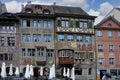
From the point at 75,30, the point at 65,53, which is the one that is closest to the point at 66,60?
the point at 65,53

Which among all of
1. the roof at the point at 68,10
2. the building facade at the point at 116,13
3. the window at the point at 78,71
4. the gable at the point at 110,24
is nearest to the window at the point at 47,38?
the roof at the point at 68,10

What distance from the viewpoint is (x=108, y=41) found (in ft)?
182

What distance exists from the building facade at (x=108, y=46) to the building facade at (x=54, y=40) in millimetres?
1204

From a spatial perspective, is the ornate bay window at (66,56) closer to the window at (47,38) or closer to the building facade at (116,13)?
the window at (47,38)

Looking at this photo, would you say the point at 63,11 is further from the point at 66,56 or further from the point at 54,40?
the point at 66,56

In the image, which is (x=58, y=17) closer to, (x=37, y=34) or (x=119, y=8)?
(x=37, y=34)

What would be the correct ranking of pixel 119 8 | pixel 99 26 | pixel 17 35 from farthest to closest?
pixel 119 8 → pixel 99 26 → pixel 17 35

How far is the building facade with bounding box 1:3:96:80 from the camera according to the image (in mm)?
50969

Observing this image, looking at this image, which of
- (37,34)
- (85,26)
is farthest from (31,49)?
(85,26)

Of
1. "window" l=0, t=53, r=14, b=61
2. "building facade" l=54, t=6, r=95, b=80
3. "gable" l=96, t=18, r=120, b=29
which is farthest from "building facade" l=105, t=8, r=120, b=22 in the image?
"window" l=0, t=53, r=14, b=61

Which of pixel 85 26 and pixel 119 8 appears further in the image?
pixel 119 8

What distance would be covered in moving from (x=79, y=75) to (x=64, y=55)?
3970 millimetres

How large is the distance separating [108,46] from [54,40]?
9.44m

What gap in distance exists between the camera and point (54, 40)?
52.2 meters
